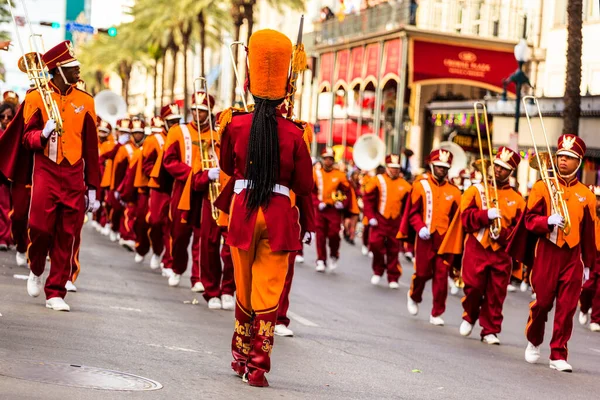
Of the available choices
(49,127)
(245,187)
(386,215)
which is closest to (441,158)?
(386,215)

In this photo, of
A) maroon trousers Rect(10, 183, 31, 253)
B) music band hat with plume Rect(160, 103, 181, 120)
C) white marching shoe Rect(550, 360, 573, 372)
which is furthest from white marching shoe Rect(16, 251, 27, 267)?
white marching shoe Rect(550, 360, 573, 372)

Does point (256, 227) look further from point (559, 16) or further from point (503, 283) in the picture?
point (559, 16)

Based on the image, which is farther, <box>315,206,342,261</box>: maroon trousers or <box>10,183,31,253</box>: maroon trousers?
<box>315,206,342,261</box>: maroon trousers

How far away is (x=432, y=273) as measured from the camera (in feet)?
51.1

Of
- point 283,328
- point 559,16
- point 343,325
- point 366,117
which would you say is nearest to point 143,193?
point 343,325

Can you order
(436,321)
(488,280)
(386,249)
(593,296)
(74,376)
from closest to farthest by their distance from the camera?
1. (74,376)
2. (488,280)
3. (436,321)
4. (593,296)
5. (386,249)

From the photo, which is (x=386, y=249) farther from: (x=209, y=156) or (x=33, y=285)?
(x=33, y=285)

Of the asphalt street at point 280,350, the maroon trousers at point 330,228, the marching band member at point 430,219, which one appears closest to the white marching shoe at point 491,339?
the asphalt street at point 280,350

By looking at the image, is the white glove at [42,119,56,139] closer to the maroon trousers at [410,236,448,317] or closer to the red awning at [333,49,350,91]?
the maroon trousers at [410,236,448,317]

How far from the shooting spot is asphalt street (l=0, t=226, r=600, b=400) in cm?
864

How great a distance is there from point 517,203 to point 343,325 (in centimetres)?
216

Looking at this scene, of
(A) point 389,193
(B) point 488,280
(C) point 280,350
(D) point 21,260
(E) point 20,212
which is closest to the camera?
(C) point 280,350

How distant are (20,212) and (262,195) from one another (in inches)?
293

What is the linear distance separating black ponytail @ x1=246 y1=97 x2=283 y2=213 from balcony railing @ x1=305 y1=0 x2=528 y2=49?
31.7 meters
